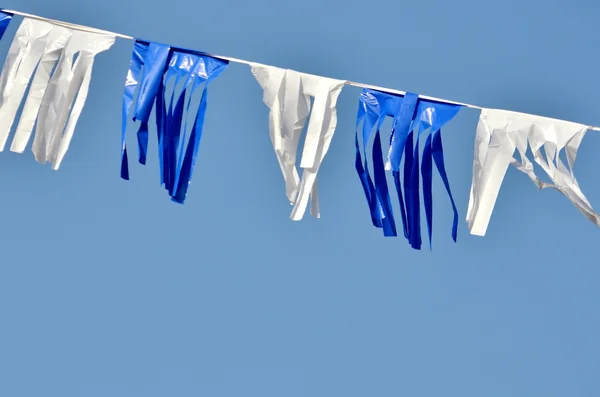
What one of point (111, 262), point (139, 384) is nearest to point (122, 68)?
point (111, 262)

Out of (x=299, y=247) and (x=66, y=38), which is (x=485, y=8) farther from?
(x=66, y=38)

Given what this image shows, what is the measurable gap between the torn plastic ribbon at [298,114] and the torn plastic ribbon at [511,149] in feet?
1.01

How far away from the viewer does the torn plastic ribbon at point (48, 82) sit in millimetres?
2299

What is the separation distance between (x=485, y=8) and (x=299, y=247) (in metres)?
0.78

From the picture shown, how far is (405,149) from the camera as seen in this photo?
2320 mm

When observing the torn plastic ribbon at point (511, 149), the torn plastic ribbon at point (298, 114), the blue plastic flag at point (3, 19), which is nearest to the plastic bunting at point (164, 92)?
the torn plastic ribbon at point (298, 114)

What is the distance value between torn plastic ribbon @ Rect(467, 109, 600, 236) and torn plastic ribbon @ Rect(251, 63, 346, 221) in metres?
0.31

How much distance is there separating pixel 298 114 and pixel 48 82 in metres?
0.50

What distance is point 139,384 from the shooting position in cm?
294

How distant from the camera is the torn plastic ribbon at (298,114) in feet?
7.53

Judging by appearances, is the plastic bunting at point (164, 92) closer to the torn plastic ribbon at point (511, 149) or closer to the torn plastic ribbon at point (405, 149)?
the torn plastic ribbon at point (405, 149)

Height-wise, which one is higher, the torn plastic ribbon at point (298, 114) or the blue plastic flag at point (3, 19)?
the blue plastic flag at point (3, 19)

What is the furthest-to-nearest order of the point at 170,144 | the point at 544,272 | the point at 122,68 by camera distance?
the point at 544,272
the point at 122,68
the point at 170,144

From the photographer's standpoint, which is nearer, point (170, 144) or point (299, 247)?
point (170, 144)
